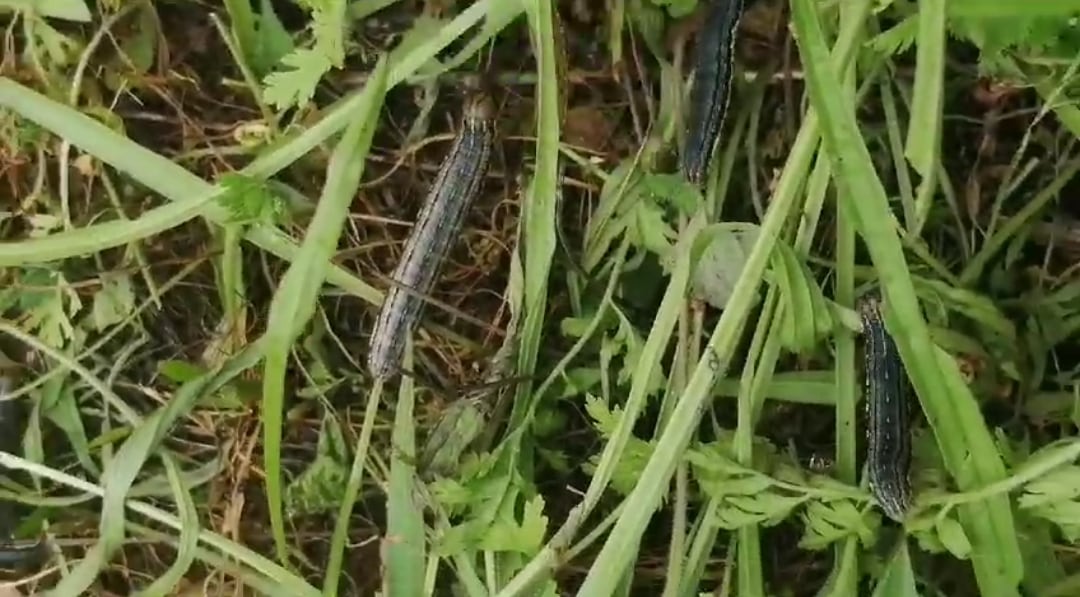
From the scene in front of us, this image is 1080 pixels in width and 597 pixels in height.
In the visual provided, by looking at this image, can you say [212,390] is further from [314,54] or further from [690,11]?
[690,11]

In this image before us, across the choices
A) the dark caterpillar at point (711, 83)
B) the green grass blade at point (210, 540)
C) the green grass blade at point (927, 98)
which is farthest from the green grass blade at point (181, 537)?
the green grass blade at point (927, 98)

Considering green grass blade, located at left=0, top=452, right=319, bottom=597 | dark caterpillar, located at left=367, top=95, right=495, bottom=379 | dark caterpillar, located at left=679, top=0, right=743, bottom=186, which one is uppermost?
dark caterpillar, located at left=679, top=0, right=743, bottom=186

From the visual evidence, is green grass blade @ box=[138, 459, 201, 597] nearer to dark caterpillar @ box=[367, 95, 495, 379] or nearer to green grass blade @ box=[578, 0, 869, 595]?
dark caterpillar @ box=[367, 95, 495, 379]

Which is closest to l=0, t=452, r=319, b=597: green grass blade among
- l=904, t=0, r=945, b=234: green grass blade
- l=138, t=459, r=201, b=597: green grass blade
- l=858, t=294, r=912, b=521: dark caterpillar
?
l=138, t=459, r=201, b=597: green grass blade

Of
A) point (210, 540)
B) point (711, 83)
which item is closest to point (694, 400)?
point (711, 83)

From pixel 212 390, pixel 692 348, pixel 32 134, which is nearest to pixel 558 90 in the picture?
pixel 692 348

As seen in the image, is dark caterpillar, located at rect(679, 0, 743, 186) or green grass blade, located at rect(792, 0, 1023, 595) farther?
dark caterpillar, located at rect(679, 0, 743, 186)
